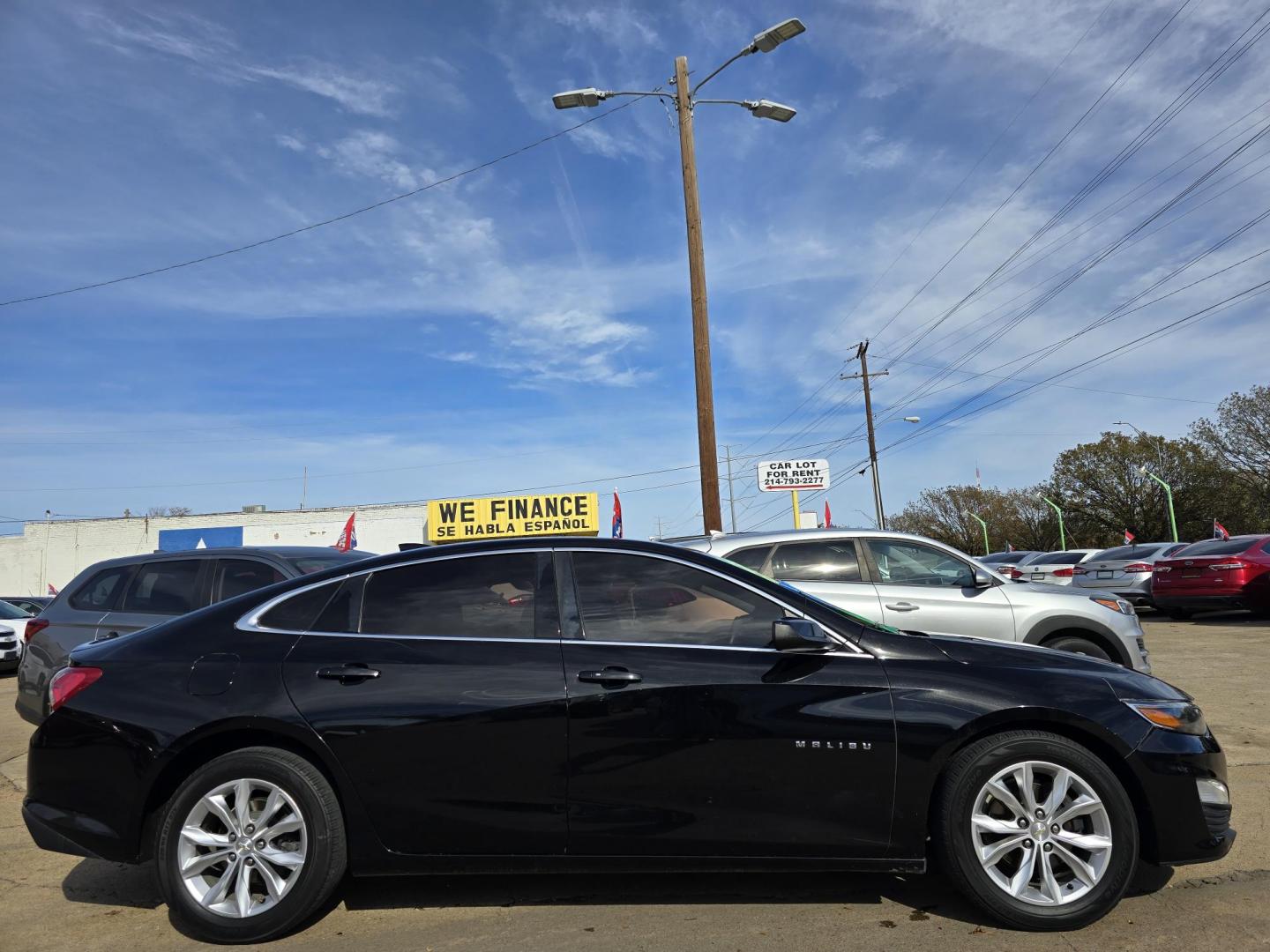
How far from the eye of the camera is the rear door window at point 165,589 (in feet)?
22.9

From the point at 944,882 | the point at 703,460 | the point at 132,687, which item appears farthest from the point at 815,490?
the point at 132,687

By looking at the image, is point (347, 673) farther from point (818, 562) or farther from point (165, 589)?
point (818, 562)

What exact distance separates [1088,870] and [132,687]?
3.88 meters

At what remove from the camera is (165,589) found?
708 cm

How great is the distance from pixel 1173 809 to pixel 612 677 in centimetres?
224

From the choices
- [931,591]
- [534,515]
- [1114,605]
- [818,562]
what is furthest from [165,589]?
[534,515]

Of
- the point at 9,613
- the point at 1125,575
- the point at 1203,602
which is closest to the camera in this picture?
the point at 1203,602

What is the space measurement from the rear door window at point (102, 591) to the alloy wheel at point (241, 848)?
4.39 metres

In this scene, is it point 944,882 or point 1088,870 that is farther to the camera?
point 944,882

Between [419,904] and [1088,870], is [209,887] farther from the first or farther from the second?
[1088,870]

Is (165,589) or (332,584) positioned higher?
(165,589)

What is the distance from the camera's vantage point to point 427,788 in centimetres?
351

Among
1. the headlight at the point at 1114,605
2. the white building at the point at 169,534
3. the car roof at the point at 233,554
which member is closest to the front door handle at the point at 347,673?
the car roof at the point at 233,554

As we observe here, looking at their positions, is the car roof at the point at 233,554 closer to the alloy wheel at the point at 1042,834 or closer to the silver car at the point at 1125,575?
the alloy wheel at the point at 1042,834
